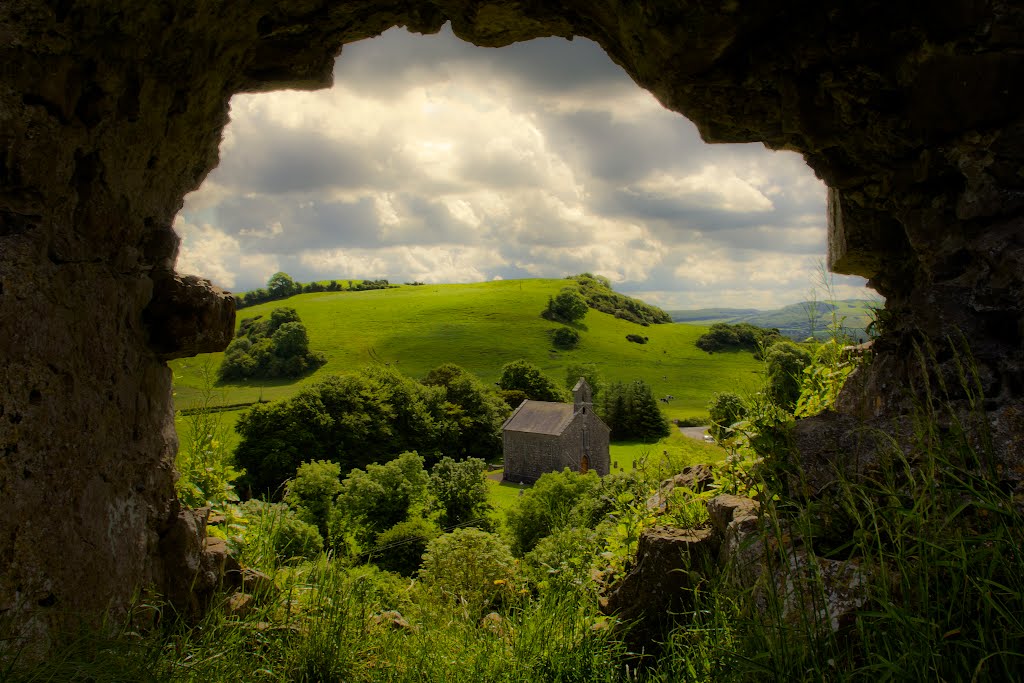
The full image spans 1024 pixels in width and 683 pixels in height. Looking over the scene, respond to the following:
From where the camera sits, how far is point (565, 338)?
320 ft

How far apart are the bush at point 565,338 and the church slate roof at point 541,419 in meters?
41.5

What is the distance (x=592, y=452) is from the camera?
171 feet

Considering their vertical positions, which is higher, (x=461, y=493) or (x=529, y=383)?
(x=529, y=383)

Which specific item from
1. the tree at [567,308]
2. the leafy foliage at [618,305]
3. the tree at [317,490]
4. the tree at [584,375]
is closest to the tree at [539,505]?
the tree at [317,490]

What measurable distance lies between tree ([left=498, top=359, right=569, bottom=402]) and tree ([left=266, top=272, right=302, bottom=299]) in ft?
207

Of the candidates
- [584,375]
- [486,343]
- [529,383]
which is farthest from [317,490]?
[486,343]

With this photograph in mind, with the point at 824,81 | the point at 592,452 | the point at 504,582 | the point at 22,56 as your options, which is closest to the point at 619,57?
the point at 824,81

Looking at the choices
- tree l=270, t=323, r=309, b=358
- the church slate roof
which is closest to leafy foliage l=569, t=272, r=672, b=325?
tree l=270, t=323, r=309, b=358

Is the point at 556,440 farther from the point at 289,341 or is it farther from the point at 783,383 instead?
the point at 289,341

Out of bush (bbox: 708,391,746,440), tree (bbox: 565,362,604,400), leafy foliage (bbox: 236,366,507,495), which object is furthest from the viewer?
tree (bbox: 565,362,604,400)

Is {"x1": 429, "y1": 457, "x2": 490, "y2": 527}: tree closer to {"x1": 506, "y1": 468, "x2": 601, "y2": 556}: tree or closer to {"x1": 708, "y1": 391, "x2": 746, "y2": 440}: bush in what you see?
{"x1": 506, "y1": 468, "x2": 601, "y2": 556}: tree

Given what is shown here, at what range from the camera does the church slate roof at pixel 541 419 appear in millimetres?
51406

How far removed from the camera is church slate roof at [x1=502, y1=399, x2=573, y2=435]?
169 ft

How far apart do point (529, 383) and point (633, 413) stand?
45.6 feet
